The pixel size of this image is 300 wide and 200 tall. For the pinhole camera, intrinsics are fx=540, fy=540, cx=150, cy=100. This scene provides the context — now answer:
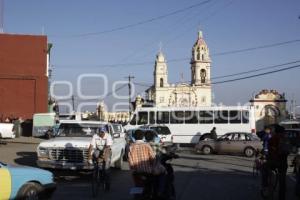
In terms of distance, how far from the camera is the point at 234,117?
38.7 m

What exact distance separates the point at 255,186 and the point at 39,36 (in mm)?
34146

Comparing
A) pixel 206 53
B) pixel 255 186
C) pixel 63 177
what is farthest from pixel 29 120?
pixel 206 53

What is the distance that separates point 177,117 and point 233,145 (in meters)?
9.71

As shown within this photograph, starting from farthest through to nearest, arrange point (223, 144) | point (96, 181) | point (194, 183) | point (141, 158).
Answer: point (223, 144), point (194, 183), point (96, 181), point (141, 158)

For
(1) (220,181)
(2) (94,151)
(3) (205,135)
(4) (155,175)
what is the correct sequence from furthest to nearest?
1. (3) (205,135)
2. (1) (220,181)
3. (2) (94,151)
4. (4) (155,175)

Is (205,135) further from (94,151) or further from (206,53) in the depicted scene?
(206,53)

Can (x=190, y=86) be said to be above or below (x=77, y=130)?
above

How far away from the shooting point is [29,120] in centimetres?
4375

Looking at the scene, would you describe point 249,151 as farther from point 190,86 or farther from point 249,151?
point 190,86

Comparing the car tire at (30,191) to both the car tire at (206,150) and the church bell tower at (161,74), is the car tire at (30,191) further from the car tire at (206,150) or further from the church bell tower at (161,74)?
the church bell tower at (161,74)

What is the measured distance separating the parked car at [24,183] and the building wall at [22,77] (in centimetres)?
3444

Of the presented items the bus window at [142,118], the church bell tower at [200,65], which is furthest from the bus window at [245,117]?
the church bell tower at [200,65]

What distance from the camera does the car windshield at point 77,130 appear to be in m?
17.6

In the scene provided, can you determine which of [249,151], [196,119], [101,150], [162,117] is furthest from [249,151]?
[101,150]
